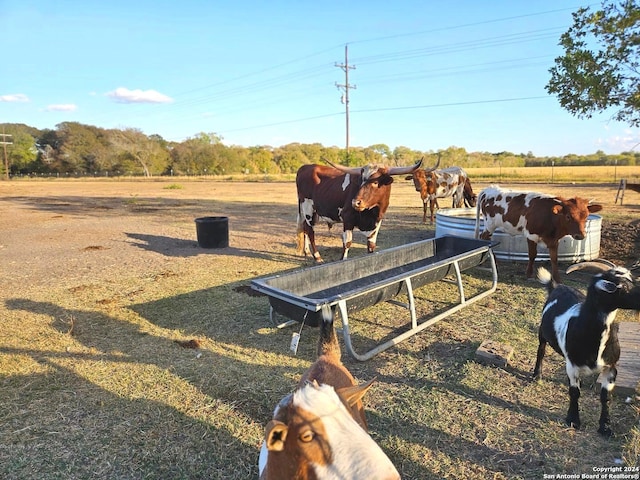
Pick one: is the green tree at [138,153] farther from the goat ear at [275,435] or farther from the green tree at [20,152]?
the goat ear at [275,435]

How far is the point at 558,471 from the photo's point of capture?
258 cm

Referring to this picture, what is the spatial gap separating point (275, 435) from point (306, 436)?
12 cm

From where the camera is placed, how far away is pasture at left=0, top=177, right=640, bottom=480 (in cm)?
272

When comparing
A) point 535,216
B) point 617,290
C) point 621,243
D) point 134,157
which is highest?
point 134,157

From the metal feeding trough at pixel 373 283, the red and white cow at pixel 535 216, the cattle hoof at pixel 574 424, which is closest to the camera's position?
the cattle hoof at pixel 574 424

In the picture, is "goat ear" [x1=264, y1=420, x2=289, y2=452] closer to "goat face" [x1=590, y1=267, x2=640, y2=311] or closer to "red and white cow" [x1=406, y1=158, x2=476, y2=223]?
"goat face" [x1=590, y1=267, x2=640, y2=311]

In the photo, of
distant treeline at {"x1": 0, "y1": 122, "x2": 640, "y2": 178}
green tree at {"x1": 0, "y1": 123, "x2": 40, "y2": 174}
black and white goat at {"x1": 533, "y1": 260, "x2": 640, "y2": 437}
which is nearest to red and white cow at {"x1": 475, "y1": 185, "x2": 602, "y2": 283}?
black and white goat at {"x1": 533, "y1": 260, "x2": 640, "y2": 437}

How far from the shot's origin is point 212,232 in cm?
926

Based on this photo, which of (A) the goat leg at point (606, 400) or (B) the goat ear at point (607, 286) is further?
(A) the goat leg at point (606, 400)

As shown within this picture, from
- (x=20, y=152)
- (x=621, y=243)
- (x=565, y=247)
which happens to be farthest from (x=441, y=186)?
(x=20, y=152)

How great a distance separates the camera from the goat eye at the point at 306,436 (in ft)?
4.84

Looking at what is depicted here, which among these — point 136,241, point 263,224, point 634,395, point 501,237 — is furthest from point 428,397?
point 263,224

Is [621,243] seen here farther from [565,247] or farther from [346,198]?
[346,198]

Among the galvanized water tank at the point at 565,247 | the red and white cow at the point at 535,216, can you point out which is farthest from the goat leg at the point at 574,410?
the galvanized water tank at the point at 565,247
